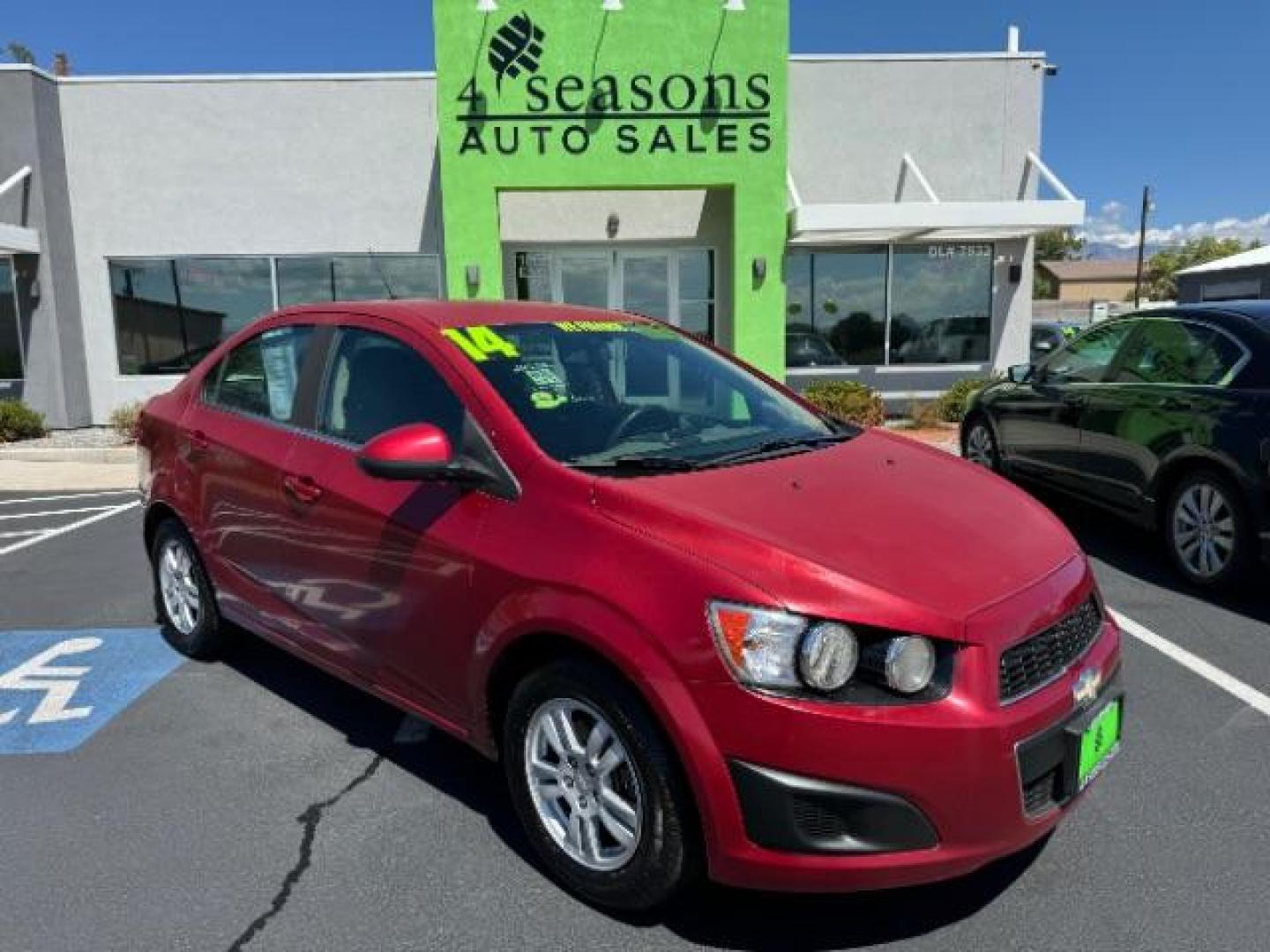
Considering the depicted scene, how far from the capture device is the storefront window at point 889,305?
14133 mm

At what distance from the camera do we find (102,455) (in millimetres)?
11625

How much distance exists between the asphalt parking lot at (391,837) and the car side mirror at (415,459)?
3.93 ft

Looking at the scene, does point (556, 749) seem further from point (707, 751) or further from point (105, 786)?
point (105, 786)

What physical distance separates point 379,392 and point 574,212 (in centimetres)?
1120

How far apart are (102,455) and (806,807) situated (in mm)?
11710

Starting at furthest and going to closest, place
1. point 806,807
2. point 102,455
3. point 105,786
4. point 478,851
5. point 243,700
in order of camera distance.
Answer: point 102,455
point 243,700
point 105,786
point 478,851
point 806,807

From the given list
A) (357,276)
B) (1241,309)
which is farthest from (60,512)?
(1241,309)

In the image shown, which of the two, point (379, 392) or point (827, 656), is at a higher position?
point (379, 392)

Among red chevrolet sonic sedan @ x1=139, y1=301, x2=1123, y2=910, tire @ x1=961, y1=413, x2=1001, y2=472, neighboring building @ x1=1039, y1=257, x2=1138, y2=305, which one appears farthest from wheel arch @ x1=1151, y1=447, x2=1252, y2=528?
neighboring building @ x1=1039, y1=257, x2=1138, y2=305

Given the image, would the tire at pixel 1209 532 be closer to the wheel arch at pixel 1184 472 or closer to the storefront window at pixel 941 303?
the wheel arch at pixel 1184 472

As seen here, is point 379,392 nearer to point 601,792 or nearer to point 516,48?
point 601,792

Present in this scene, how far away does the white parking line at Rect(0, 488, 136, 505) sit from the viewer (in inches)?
365

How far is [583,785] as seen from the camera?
2.65 meters

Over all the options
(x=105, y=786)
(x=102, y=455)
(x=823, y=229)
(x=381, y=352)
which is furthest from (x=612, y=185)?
(x=105, y=786)
